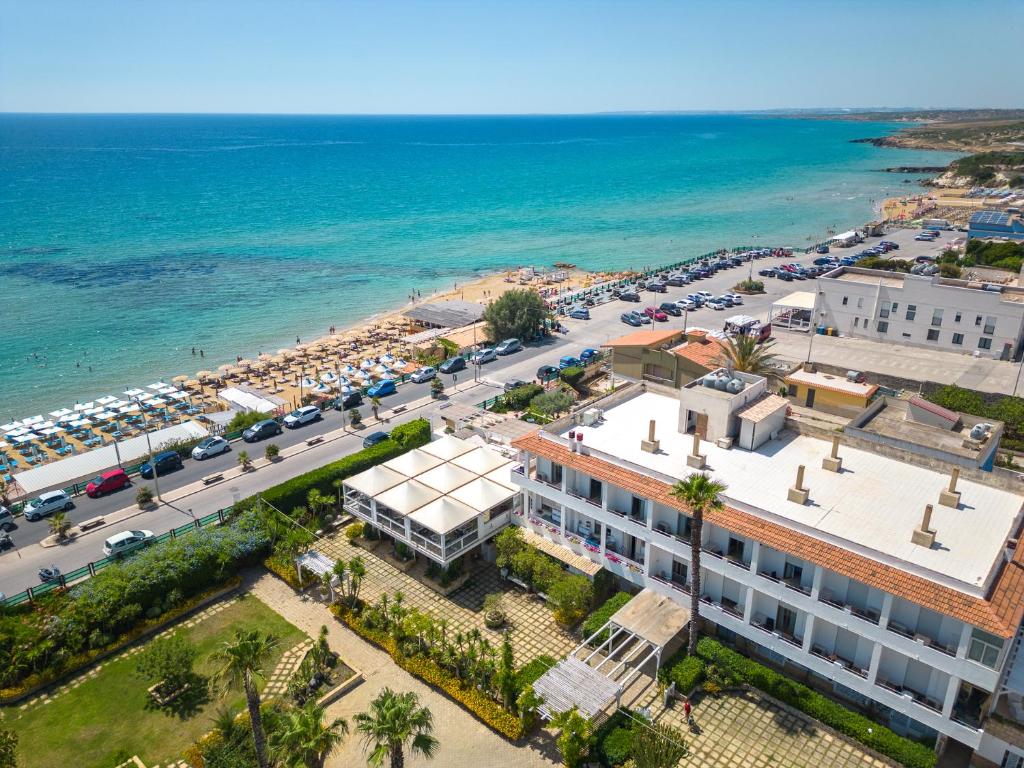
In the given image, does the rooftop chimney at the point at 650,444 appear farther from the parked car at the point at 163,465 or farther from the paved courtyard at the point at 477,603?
the parked car at the point at 163,465

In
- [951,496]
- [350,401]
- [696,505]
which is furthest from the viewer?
[350,401]

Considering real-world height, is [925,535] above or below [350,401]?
above

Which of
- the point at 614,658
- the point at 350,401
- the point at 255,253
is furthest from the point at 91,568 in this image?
the point at 255,253

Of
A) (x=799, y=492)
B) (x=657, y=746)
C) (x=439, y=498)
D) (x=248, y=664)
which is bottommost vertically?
(x=657, y=746)

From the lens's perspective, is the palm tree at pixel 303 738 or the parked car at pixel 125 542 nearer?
the palm tree at pixel 303 738

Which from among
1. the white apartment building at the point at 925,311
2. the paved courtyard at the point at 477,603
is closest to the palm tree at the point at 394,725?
the paved courtyard at the point at 477,603

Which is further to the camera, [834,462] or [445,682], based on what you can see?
[834,462]

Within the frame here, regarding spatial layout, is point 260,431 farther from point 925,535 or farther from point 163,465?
point 925,535
